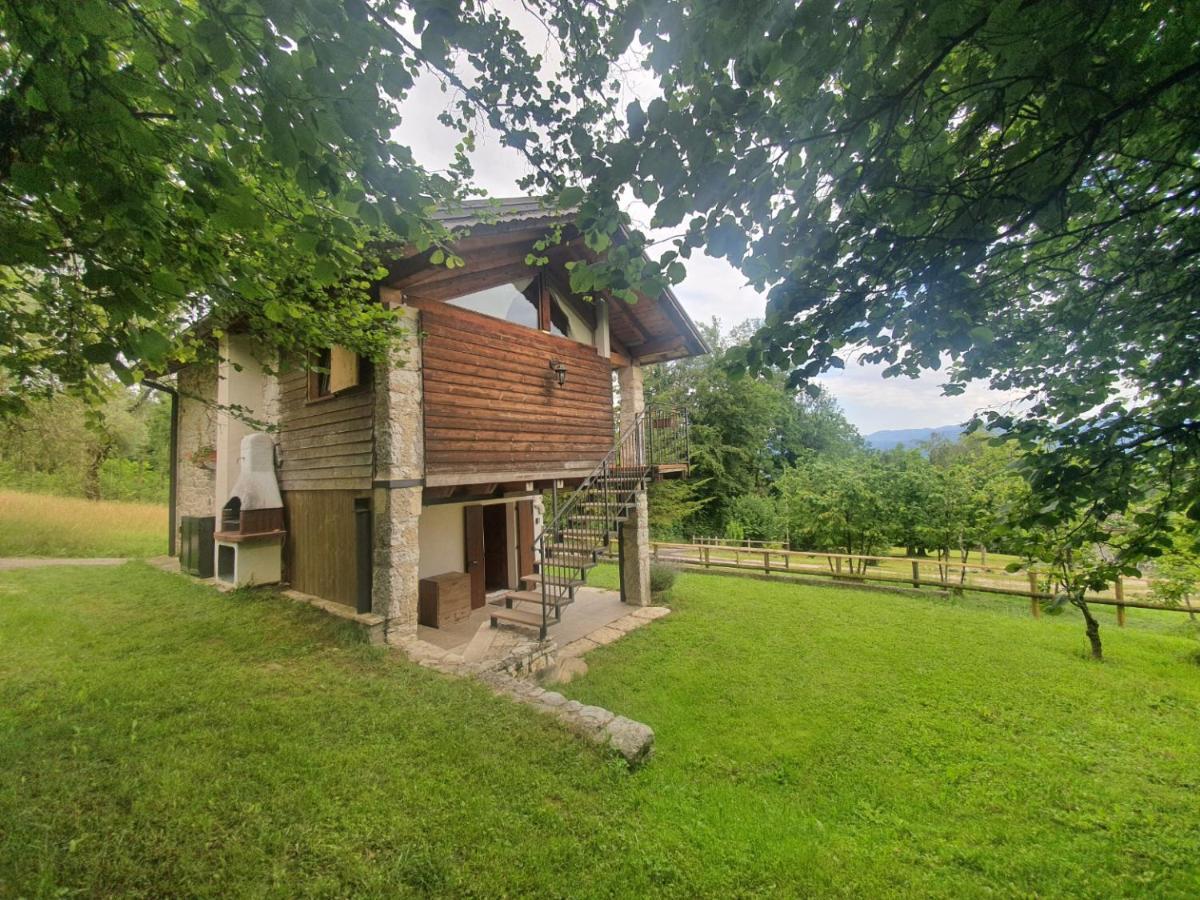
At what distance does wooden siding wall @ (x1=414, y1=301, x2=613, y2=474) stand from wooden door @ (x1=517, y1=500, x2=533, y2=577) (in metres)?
2.09

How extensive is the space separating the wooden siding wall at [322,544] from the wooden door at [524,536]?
3597 millimetres

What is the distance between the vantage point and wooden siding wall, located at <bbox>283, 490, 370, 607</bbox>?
6.61 metres

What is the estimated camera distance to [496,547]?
31.1 feet

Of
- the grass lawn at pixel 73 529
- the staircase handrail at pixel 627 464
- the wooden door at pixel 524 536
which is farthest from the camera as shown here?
the grass lawn at pixel 73 529

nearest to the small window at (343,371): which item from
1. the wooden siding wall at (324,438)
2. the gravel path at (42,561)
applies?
the wooden siding wall at (324,438)

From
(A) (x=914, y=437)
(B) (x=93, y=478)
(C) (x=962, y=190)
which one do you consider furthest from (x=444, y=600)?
(A) (x=914, y=437)

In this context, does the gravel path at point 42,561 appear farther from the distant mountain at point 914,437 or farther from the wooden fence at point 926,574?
the distant mountain at point 914,437

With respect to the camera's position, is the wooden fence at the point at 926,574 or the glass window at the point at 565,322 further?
the wooden fence at the point at 926,574

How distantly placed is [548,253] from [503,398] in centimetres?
256

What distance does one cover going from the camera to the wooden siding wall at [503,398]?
609 centimetres

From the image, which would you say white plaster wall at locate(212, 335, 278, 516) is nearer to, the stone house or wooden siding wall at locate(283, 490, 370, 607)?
the stone house

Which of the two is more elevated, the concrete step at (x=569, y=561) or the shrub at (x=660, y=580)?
the concrete step at (x=569, y=561)

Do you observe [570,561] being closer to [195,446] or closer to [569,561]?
[569,561]

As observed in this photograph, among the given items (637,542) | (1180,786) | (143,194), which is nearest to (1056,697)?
(1180,786)
